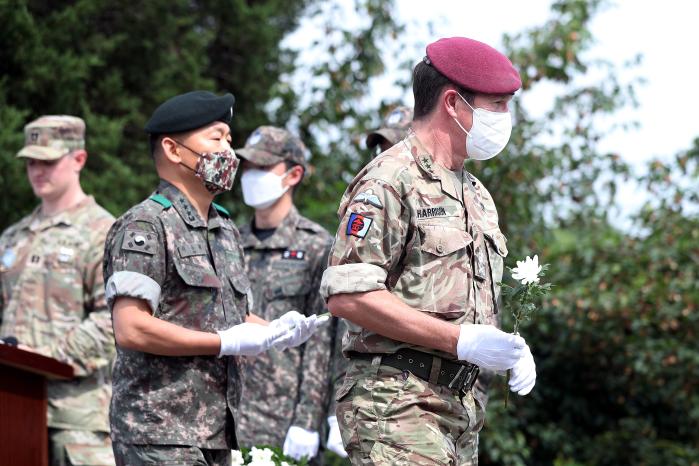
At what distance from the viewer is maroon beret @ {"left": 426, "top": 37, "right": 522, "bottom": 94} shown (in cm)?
397

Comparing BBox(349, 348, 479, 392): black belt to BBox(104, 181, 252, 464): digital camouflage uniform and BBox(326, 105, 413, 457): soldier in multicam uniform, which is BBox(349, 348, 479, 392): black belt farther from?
BBox(326, 105, 413, 457): soldier in multicam uniform

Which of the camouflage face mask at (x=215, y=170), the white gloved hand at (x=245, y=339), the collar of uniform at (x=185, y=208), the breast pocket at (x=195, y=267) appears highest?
the camouflage face mask at (x=215, y=170)

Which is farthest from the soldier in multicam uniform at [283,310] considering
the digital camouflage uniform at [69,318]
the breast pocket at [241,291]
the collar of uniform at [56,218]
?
the breast pocket at [241,291]

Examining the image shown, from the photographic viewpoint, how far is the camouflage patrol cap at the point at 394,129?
618 centimetres

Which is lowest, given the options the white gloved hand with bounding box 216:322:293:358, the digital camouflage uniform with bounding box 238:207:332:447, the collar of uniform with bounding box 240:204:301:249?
the digital camouflage uniform with bounding box 238:207:332:447

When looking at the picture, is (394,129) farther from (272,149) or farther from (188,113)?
(188,113)

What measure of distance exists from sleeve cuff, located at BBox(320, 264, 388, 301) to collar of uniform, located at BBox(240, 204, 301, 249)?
2.72 metres

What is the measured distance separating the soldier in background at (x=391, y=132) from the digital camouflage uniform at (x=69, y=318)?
5.08 ft

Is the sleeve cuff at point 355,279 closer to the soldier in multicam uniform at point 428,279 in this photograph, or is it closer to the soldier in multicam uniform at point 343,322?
the soldier in multicam uniform at point 428,279

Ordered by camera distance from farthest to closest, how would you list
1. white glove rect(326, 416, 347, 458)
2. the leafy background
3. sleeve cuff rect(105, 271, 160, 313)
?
the leafy background < white glove rect(326, 416, 347, 458) < sleeve cuff rect(105, 271, 160, 313)

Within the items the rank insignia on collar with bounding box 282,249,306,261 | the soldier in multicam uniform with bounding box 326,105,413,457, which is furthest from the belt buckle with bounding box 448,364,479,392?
the rank insignia on collar with bounding box 282,249,306,261

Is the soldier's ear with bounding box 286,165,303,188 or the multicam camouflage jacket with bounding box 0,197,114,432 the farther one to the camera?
the soldier's ear with bounding box 286,165,303,188

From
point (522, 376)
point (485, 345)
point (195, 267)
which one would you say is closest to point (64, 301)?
point (195, 267)

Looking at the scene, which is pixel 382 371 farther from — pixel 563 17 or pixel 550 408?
pixel 550 408
